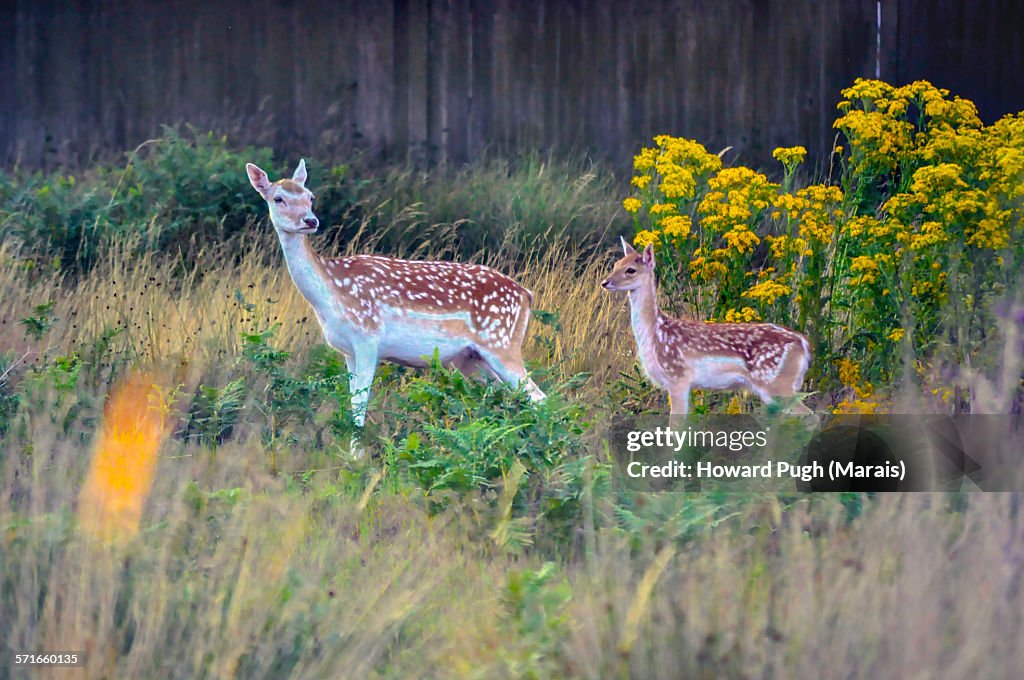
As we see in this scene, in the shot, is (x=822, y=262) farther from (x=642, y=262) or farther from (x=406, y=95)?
(x=406, y=95)

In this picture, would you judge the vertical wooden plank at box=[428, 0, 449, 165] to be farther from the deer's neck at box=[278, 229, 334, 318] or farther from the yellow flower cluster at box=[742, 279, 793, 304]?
the deer's neck at box=[278, 229, 334, 318]

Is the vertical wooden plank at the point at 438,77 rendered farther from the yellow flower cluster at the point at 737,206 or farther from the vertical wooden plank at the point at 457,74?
the yellow flower cluster at the point at 737,206

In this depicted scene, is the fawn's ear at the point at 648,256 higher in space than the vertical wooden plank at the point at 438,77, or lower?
lower

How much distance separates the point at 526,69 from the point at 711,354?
8123 millimetres

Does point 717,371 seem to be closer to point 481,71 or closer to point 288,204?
point 288,204

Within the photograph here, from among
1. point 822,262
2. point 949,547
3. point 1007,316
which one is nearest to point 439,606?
point 949,547

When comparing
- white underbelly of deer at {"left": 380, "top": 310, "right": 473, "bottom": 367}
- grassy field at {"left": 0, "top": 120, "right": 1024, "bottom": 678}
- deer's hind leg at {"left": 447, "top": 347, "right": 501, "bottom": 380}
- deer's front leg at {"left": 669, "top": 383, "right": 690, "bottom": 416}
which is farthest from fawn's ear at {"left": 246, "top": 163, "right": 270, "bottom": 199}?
deer's front leg at {"left": 669, "top": 383, "right": 690, "bottom": 416}

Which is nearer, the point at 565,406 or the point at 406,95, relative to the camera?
the point at 565,406

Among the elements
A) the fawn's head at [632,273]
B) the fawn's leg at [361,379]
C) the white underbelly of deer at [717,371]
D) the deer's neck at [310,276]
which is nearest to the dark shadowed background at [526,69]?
the fawn's head at [632,273]

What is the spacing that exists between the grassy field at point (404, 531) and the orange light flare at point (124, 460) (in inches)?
0.7

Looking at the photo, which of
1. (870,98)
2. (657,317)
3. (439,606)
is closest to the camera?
(439,606)

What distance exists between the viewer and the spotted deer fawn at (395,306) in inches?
295

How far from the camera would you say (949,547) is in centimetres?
465

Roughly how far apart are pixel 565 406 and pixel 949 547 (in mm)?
2207
